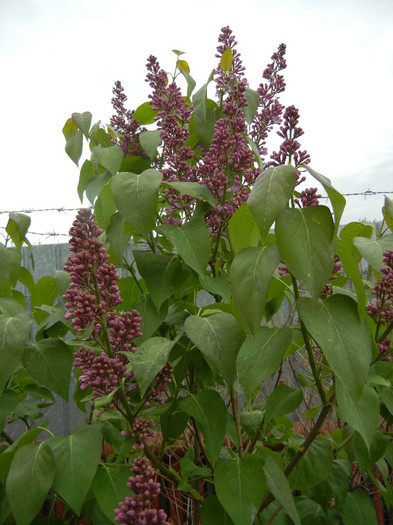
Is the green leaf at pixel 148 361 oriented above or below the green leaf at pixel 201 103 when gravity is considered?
below

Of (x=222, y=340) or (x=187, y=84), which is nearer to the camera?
(x=222, y=340)

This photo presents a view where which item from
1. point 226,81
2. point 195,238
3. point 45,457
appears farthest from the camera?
point 226,81

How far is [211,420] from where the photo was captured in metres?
0.80

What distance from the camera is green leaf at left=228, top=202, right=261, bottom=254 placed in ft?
2.27

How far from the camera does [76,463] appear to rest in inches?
27.6

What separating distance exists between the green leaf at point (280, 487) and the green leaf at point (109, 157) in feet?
1.88

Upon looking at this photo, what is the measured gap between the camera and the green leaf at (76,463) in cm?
68

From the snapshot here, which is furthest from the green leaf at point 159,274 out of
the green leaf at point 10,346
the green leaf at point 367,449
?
the green leaf at point 367,449

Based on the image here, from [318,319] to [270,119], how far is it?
2.27 ft

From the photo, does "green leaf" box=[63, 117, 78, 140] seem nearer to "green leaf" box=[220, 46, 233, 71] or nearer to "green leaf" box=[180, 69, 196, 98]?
"green leaf" box=[180, 69, 196, 98]

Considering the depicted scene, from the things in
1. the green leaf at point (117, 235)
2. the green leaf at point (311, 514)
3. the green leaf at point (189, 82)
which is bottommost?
the green leaf at point (311, 514)

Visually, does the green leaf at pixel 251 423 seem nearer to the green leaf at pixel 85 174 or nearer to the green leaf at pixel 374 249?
the green leaf at pixel 374 249

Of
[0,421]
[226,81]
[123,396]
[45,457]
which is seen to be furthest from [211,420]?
[226,81]

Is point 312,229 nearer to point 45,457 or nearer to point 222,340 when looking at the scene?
point 222,340
